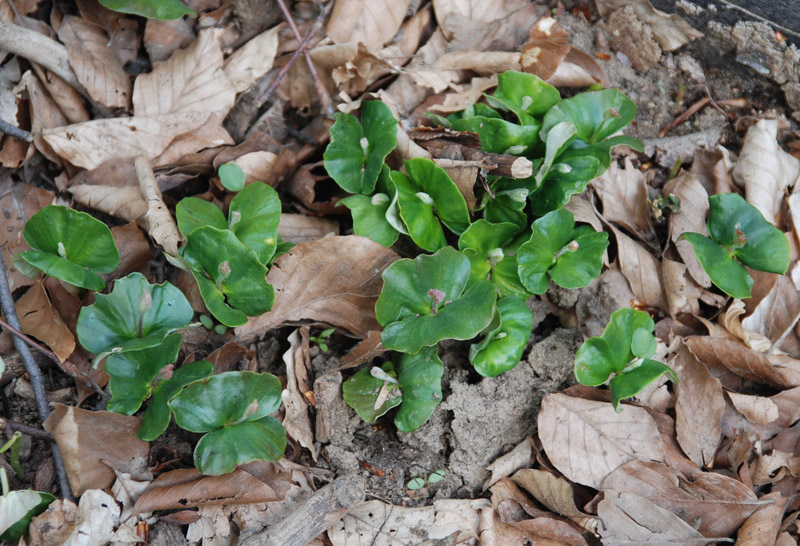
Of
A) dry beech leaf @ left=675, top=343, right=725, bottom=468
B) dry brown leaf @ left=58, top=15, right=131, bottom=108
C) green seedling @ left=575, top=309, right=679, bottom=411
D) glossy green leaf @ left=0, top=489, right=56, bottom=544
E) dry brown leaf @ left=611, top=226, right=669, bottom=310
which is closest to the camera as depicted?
glossy green leaf @ left=0, top=489, right=56, bottom=544

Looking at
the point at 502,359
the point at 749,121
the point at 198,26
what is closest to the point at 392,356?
the point at 502,359

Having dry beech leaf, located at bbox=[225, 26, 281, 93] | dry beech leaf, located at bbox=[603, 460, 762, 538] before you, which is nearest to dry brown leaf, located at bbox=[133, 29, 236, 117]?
dry beech leaf, located at bbox=[225, 26, 281, 93]

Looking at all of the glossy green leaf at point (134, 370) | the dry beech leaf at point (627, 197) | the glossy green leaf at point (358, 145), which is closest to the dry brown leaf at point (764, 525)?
the dry beech leaf at point (627, 197)

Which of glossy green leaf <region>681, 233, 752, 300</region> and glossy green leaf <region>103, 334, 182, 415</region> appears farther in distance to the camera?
glossy green leaf <region>681, 233, 752, 300</region>

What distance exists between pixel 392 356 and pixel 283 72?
1.31 m

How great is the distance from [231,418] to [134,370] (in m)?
0.34

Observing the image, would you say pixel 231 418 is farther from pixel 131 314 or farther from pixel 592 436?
pixel 592 436

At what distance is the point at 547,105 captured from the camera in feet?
7.76

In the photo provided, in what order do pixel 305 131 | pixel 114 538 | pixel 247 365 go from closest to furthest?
pixel 114 538 < pixel 247 365 < pixel 305 131

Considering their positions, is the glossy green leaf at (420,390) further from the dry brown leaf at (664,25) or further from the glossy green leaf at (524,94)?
the dry brown leaf at (664,25)

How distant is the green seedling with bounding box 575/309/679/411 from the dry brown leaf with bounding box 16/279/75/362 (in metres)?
1.70

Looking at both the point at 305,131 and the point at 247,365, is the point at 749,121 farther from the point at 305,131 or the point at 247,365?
the point at 247,365

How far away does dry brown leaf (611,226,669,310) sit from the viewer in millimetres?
2324

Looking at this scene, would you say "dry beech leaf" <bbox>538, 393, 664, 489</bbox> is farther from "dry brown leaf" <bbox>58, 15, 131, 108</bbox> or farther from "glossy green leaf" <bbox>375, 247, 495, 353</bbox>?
"dry brown leaf" <bbox>58, 15, 131, 108</bbox>
